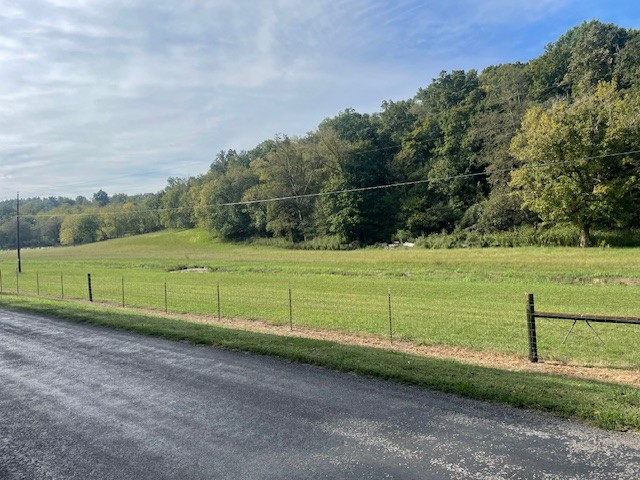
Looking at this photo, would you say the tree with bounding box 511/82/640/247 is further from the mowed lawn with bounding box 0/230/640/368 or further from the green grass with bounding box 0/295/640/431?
the green grass with bounding box 0/295/640/431

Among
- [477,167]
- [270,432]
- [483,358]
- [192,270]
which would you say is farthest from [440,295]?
[477,167]

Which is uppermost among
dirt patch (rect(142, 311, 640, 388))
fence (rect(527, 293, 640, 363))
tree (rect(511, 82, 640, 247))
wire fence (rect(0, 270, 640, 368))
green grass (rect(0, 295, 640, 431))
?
tree (rect(511, 82, 640, 247))

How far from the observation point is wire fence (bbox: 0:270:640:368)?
429 inches

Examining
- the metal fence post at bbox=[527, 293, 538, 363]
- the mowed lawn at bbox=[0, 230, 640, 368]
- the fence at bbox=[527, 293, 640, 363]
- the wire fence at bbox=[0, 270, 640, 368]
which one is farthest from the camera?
the mowed lawn at bbox=[0, 230, 640, 368]

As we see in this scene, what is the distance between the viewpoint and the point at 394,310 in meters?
17.0

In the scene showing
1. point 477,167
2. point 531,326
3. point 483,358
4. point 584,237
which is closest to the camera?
point 531,326

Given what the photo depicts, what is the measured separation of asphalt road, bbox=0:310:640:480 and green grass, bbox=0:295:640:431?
0.27m

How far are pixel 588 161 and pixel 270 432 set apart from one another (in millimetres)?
39160

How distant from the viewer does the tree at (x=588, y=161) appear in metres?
35.8

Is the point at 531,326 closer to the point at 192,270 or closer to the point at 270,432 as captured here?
the point at 270,432

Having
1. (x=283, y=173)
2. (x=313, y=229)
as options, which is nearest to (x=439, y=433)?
(x=313, y=229)

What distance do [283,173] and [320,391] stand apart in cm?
6404

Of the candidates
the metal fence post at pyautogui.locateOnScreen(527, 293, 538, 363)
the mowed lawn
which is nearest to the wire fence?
the mowed lawn

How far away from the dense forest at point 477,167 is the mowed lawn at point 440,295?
764 cm
